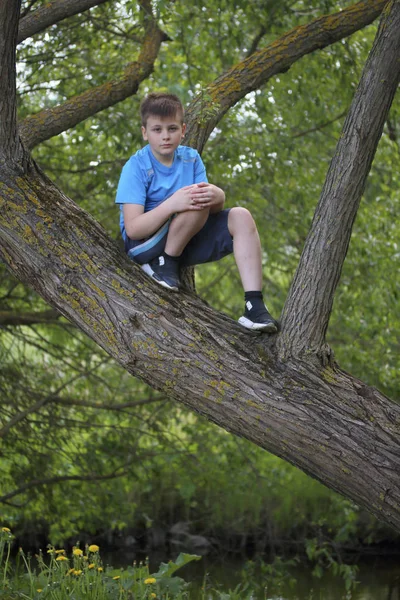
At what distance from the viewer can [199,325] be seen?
11.5 ft

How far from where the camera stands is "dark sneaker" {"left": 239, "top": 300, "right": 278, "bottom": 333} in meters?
3.53

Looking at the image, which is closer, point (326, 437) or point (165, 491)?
point (326, 437)

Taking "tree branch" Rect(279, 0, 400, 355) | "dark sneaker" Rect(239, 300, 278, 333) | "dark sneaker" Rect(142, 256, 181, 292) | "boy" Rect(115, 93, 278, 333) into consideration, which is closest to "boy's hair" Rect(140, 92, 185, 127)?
"boy" Rect(115, 93, 278, 333)

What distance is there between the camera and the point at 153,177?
13.1ft

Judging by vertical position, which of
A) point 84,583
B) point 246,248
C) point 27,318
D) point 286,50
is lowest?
point 84,583

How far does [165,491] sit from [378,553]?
2384mm

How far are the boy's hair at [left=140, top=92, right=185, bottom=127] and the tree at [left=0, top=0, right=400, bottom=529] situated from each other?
0.57m

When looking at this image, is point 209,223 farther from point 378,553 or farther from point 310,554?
point 378,553

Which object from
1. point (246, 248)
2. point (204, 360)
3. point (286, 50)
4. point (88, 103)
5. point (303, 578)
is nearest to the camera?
point (204, 360)

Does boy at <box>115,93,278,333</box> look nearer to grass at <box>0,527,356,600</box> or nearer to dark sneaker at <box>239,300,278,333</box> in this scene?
dark sneaker at <box>239,300,278,333</box>

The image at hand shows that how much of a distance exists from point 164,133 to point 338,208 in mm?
894

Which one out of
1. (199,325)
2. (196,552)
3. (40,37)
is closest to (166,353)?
(199,325)

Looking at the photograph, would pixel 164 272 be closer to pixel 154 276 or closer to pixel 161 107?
pixel 154 276

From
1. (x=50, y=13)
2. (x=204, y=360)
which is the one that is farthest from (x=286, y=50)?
(x=204, y=360)
